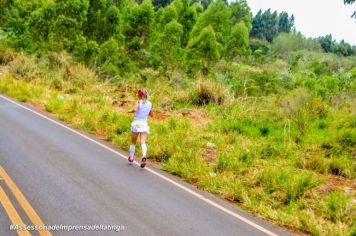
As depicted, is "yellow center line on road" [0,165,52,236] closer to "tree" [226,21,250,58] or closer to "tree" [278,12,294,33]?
"tree" [226,21,250,58]

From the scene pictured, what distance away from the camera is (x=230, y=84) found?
19.3 metres

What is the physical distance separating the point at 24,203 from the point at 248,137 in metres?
7.88

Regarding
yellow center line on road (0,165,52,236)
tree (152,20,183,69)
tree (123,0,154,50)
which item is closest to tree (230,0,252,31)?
tree (123,0,154,50)

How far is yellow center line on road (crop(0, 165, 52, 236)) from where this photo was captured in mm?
6243

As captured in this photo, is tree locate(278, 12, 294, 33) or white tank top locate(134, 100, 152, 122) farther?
tree locate(278, 12, 294, 33)

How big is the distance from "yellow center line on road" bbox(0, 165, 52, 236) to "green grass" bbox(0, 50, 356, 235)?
12.6 ft

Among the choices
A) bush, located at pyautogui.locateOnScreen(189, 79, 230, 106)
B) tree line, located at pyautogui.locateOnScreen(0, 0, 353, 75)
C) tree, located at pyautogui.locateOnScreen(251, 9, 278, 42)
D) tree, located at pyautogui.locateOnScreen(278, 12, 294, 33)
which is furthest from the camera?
tree, located at pyautogui.locateOnScreen(278, 12, 294, 33)

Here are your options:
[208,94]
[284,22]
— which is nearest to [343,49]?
[284,22]

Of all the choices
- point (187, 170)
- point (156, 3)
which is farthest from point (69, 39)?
point (156, 3)

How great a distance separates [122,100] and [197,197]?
1161 cm

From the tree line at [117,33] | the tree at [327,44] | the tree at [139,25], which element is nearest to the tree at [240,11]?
the tree line at [117,33]

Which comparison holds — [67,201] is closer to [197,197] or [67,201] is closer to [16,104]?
[197,197]

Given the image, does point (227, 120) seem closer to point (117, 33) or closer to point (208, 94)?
point (208, 94)

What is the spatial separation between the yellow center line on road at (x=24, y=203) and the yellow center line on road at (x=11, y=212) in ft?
0.51
